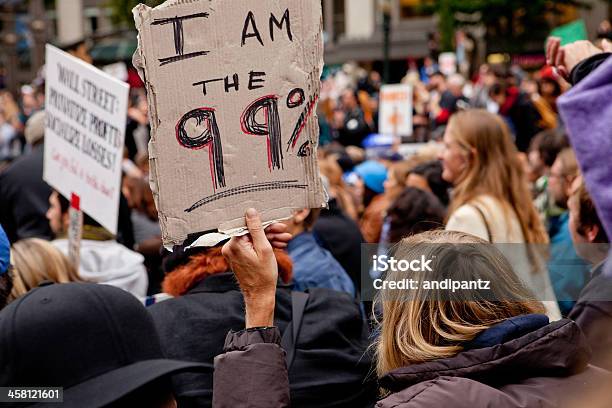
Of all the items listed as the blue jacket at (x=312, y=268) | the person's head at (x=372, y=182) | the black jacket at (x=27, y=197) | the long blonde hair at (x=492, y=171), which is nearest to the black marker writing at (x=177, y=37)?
the blue jacket at (x=312, y=268)

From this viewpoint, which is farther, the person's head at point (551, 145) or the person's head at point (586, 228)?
the person's head at point (551, 145)

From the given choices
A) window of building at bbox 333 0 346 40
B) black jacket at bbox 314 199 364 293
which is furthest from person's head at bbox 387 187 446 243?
window of building at bbox 333 0 346 40

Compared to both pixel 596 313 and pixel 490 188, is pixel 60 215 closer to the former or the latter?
pixel 490 188

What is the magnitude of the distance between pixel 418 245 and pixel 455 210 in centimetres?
188

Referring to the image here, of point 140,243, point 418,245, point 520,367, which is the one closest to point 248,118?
point 418,245

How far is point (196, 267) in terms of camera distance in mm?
2811

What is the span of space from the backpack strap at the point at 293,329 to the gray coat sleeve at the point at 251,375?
55 cm

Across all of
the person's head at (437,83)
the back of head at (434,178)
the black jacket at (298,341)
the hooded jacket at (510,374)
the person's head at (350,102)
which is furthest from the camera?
the person's head at (350,102)

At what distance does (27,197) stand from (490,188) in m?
3.11

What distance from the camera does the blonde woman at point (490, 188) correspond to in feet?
12.5

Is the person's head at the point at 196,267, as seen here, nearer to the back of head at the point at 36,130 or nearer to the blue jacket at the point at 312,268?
the blue jacket at the point at 312,268

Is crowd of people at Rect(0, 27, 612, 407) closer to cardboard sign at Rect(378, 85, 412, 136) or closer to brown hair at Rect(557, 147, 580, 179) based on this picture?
brown hair at Rect(557, 147, 580, 179)

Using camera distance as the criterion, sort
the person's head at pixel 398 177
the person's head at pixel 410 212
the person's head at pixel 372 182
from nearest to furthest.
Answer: the person's head at pixel 410 212 → the person's head at pixel 398 177 → the person's head at pixel 372 182

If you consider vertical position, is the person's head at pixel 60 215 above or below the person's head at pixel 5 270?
below
